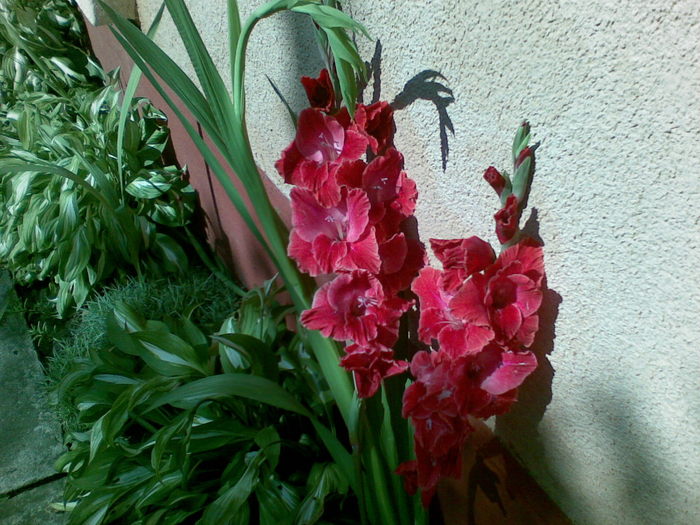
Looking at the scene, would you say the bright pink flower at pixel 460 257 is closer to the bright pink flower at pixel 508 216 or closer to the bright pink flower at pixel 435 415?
the bright pink flower at pixel 508 216

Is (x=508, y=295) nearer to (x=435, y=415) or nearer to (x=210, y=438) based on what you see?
(x=435, y=415)

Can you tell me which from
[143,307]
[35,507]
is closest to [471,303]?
[143,307]

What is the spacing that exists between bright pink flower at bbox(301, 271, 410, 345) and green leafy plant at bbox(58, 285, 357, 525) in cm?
27

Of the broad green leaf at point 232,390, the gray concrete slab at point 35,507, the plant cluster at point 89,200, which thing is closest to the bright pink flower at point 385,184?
the broad green leaf at point 232,390

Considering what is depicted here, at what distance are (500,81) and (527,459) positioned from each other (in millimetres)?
720

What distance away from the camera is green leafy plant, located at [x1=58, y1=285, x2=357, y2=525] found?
1379 millimetres

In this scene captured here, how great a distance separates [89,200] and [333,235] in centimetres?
180

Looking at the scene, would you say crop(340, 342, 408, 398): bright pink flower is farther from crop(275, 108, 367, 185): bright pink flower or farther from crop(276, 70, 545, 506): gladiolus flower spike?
crop(275, 108, 367, 185): bright pink flower

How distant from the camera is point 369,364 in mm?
1048

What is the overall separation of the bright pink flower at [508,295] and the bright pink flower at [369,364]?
0.21 meters

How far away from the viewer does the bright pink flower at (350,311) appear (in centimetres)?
102

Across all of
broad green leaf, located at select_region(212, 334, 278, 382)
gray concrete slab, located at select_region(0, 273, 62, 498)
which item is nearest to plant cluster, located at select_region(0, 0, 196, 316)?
gray concrete slab, located at select_region(0, 273, 62, 498)

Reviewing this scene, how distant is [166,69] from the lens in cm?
102

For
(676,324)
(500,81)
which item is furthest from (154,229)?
(676,324)
